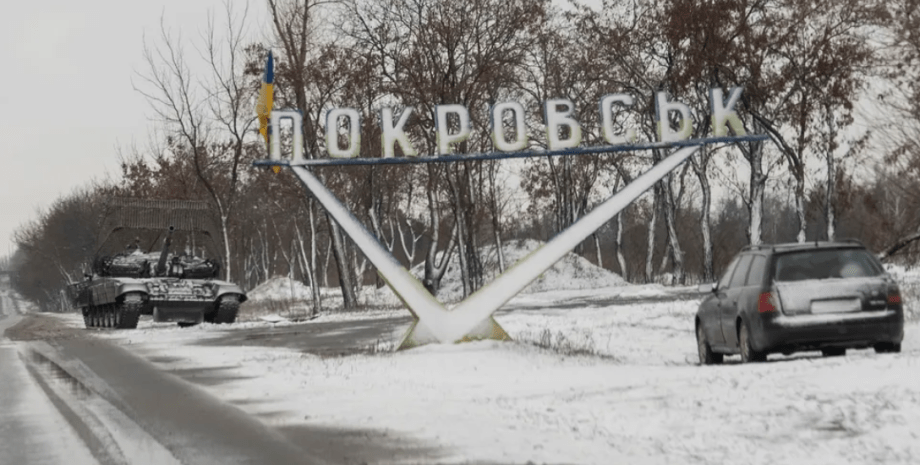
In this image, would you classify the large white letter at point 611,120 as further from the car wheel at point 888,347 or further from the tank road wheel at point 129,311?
the tank road wheel at point 129,311

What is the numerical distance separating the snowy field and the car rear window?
1.22 m

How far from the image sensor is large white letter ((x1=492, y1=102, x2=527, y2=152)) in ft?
55.5

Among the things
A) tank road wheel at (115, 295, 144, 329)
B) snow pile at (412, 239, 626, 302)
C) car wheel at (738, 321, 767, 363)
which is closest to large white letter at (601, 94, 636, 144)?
car wheel at (738, 321, 767, 363)

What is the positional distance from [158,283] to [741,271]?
20348 mm

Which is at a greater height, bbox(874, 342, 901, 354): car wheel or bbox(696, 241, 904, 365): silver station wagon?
bbox(696, 241, 904, 365): silver station wagon

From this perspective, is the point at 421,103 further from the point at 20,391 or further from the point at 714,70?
the point at 20,391

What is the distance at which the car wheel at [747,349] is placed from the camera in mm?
13659

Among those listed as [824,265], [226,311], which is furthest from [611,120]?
[226,311]

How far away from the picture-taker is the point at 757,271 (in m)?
13.9

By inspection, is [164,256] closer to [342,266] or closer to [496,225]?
[342,266]

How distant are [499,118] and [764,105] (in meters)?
26.1

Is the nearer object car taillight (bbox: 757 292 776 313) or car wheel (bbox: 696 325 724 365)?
car taillight (bbox: 757 292 776 313)

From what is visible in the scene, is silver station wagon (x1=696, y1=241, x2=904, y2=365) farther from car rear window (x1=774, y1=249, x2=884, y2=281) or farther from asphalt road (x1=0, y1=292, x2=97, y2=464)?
asphalt road (x1=0, y1=292, x2=97, y2=464)

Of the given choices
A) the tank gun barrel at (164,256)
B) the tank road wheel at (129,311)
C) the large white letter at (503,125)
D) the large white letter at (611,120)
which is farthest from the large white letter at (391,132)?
the tank gun barrel at (164,256)
